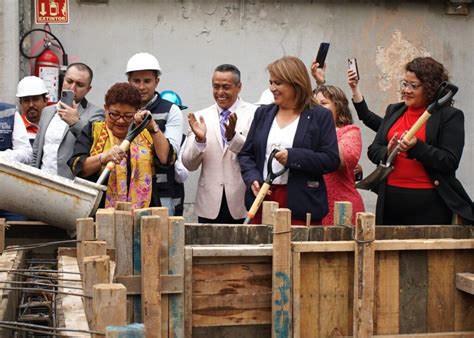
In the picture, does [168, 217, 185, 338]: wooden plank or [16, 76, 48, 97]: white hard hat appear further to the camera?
[16, 76, 48, 97]: white hard hat

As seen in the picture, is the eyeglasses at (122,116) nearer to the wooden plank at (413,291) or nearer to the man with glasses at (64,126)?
the man with glasses at (64,126)

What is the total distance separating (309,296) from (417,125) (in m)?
1.80

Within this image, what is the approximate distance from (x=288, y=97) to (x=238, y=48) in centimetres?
478

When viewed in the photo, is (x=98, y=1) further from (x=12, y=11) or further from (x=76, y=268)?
(x=76, y=268)

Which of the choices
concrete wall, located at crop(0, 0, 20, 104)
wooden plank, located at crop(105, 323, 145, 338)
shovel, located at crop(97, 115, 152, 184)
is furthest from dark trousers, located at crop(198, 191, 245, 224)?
wooden plank, located at crop(105, 323, 145, 338)

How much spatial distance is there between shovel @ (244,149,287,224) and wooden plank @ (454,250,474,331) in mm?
1417

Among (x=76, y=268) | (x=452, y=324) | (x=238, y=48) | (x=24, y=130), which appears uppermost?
(x=238, y=48)

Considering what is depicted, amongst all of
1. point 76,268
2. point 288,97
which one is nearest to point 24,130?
point 288,97

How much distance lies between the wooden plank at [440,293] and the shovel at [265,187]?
4.36 ft

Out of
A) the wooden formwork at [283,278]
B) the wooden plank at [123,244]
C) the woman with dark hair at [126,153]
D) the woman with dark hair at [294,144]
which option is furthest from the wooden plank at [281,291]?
the woman with dark hair at [126,153]

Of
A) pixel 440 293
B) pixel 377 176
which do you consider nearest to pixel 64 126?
pixel 377 176

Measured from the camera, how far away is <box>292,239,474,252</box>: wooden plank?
224 inches

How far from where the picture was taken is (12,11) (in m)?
10.9

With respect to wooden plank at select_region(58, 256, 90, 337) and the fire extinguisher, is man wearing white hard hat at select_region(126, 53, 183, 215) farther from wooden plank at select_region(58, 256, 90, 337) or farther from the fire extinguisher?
the fire extinguisher
